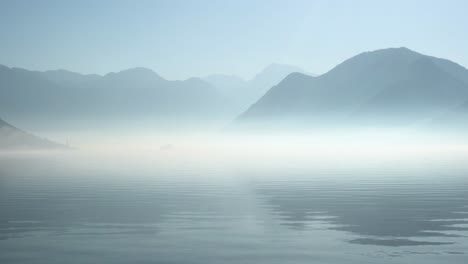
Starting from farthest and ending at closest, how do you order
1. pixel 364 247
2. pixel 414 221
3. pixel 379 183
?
pixel 379 183, pixel 414 221, pixel 364 247

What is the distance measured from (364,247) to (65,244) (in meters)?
13.1

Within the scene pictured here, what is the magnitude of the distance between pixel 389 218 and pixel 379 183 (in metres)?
31.3

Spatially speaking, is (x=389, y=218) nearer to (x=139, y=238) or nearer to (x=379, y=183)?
(x=139, y=238)

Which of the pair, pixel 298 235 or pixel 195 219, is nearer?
pixel 298 235

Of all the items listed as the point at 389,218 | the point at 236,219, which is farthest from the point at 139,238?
the point at 389,218

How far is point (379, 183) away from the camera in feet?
211

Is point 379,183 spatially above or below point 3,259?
above

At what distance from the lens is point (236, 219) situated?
34188 millimetres

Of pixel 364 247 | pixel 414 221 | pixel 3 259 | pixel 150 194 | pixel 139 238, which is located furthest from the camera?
pixel 150 194

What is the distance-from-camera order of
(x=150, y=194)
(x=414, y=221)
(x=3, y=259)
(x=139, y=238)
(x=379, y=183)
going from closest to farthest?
1. (x=3, y=259)
2. (x=139, y=238)
3. (x=414, y=221)
4. (x=150, y=194)
5. (x=379, y=183)

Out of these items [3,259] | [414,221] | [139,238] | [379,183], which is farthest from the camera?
[379,183]

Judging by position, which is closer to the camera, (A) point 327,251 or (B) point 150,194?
(A) point 327,251

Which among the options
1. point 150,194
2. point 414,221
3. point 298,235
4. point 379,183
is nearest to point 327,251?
point 298,235

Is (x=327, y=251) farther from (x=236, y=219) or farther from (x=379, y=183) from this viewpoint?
(x=379, y=183)
